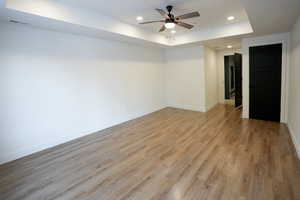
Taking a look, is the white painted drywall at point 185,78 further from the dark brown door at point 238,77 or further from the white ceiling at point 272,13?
the white ceiling at point 272,13

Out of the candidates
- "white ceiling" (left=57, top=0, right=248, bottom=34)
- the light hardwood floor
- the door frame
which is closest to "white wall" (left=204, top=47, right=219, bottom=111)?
the door frame

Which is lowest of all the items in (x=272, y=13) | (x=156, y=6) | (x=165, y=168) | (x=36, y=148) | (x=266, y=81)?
(x=165, y=168)

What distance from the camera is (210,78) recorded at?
7.05 metres

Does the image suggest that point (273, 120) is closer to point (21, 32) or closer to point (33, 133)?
point (33, 133)

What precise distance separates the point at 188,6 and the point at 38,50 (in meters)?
3.12

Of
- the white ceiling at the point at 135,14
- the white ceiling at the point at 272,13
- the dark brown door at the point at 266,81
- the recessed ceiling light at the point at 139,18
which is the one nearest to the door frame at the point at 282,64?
the dark brown door at the point at 266,81

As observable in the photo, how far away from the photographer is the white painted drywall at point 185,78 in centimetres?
646

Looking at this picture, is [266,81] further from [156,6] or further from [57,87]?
[57,87]

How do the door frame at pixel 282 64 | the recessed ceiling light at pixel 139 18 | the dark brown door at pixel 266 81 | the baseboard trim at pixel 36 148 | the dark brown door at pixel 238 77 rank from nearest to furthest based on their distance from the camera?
the baseboard trim at pixel 36 148, the recessed ceiling light at pixel 139 18, the door frame at pixel 282 64, the dark brown door at pixel 266 81, the dark brown door at pixel 238 77

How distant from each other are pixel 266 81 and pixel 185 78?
2.71 metres

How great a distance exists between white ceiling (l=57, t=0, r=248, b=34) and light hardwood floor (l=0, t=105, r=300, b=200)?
110 inches

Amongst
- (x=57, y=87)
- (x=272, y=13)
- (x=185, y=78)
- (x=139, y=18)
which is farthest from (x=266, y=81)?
(x=57, y=87)

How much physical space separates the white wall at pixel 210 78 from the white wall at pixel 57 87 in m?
2.73

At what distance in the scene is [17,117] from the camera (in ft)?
10.8
